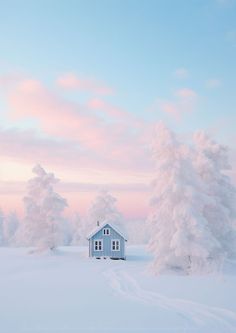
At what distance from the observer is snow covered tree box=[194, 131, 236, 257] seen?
1553 inches

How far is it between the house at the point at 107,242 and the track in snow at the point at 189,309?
2729 centimetres

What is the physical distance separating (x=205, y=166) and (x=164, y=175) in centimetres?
673

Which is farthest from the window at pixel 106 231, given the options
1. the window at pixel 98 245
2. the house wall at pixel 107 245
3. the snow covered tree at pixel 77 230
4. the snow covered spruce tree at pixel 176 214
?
the snow covered tree at pixel 77 230

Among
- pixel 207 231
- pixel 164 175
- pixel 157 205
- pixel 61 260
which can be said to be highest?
pixel 164 175

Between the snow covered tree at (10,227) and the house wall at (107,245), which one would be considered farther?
the snow covered tree at (10,227)

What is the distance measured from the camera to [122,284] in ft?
87.7

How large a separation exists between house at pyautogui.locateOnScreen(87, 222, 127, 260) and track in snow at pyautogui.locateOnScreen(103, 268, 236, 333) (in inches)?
1074

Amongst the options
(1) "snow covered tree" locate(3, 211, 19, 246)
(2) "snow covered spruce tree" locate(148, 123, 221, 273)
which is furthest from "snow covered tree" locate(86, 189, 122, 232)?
(1) "snow covered tree" locate(3, 211, 19, 246)

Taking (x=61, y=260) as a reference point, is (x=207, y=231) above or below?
above

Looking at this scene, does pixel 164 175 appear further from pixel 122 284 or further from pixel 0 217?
pixel 0 217

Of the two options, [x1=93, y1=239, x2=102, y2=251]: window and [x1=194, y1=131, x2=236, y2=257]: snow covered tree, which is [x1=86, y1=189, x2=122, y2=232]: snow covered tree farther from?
[x1=194, y1=131, x2=236, y2=257]: snow covered tree

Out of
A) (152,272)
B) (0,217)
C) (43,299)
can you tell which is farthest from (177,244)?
(0,217)

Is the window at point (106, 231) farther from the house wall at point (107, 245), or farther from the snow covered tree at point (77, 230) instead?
the snow covered tree at point (77, 230)

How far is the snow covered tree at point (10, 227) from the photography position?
359 feet
